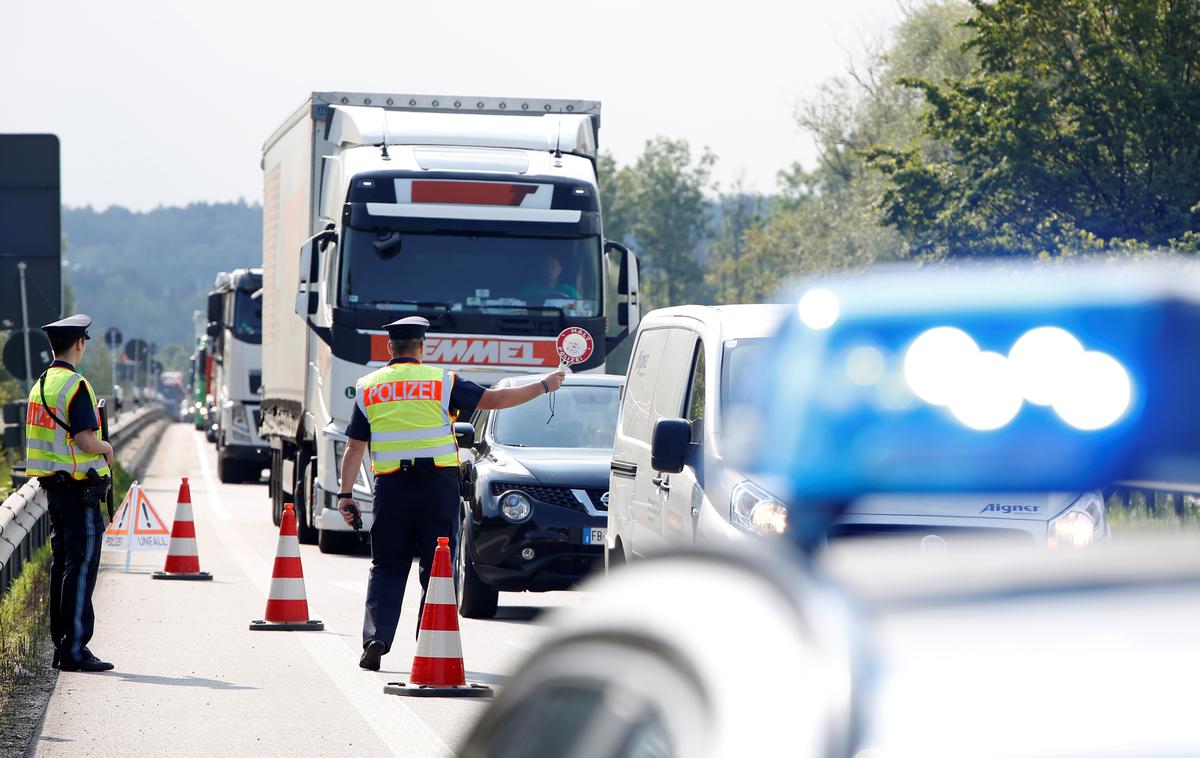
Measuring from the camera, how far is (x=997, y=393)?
2.35 meters

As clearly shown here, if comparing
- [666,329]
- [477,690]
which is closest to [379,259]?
[666,329]

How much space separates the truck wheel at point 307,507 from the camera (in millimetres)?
19844

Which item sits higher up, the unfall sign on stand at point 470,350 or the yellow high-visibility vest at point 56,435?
the unfall sign on stand at point 470,350

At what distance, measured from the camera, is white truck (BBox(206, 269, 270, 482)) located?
35188 millimetres

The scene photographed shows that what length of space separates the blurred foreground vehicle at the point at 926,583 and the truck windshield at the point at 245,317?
34.1 metres

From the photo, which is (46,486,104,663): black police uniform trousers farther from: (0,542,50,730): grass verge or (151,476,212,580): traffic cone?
(151,476,212,580): traffic cone

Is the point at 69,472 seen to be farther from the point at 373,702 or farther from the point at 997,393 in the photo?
the point at 997,393

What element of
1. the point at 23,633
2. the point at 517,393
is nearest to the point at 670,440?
A: the point at 517,393

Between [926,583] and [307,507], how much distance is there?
1858 centimetres

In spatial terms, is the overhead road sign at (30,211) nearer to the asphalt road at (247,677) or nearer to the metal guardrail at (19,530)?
the metal guardrail at (19,530)

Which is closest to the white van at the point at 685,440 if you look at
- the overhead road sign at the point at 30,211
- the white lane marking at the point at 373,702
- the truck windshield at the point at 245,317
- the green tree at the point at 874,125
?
the white lane marking at the point at 373,702

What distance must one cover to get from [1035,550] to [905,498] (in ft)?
0.74

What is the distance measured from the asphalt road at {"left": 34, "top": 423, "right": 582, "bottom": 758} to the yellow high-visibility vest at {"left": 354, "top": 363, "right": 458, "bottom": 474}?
113 centimetres

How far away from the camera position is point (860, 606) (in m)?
1.97
